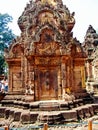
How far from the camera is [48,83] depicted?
1109cm

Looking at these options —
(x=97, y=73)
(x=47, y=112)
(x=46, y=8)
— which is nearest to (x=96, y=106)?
(x=47, y=112)

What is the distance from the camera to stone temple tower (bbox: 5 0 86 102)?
35.5 ft

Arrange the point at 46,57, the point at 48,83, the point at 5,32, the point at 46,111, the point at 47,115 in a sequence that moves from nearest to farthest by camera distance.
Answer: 1. the point at 47,115
2. the point at 46,111
3. the point at 46,57
4. the point at 48,83
5. the point at 5,32

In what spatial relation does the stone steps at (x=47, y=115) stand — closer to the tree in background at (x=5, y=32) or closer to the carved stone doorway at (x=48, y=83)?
the carved stone doorway at (x=48, y=83)

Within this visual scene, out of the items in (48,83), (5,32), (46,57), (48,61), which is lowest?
(48,83)

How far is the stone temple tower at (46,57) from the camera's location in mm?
10820

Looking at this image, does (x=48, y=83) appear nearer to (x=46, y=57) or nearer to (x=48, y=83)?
(x=48, y=83)

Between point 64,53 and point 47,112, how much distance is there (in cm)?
307

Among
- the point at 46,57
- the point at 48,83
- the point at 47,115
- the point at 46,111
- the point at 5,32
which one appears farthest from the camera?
the point at 5,32

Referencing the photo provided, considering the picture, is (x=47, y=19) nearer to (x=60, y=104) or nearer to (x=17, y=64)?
(x=17, y=64)

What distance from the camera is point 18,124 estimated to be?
886cm

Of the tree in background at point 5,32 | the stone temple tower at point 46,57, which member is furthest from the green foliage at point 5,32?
the stone temple tower at point 46,57

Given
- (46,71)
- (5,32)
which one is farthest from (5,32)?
(46,71)

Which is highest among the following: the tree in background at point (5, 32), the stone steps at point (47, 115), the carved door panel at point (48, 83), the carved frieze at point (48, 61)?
the tree in background at point (5, 32)
